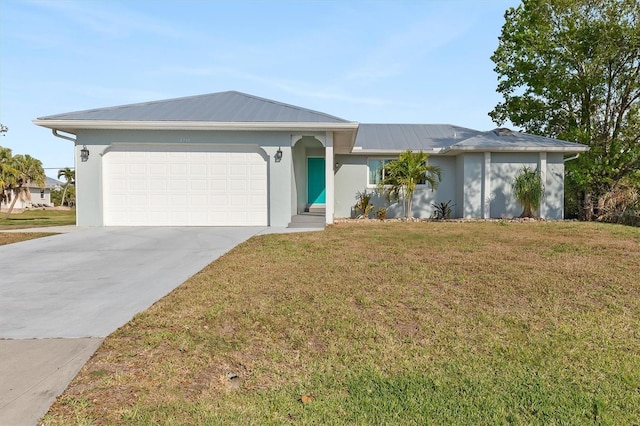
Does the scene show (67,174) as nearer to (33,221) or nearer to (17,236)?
(33,221)

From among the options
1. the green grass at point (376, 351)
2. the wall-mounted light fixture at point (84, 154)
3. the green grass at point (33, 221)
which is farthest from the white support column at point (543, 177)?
the green grass at point (33, 221)

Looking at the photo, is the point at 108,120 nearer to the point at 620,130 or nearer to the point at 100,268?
the point at 100,268

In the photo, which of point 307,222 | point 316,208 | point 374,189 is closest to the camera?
point 307,222

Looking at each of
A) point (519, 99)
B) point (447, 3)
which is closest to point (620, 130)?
point (519, 99)

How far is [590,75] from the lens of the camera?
1584 cm

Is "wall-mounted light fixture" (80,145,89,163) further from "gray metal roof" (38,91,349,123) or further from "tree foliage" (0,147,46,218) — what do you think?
"tree foliage" (0,147,46,218)

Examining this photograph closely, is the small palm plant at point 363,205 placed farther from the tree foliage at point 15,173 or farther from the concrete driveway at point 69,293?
the tree foliage at point 15,173

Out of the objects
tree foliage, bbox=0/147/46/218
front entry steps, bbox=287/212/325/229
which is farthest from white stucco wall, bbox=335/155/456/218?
tree foliage, bbox=0/147/46/218

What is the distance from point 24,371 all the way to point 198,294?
1.91 metres

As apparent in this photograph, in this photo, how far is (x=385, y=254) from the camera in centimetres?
696

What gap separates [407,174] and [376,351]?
1147 centimetres

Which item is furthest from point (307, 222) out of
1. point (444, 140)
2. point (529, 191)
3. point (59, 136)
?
point (444, 140)

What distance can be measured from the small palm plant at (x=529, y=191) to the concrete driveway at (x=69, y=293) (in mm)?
10708

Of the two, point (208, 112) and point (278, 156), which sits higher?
point (208, 112)
